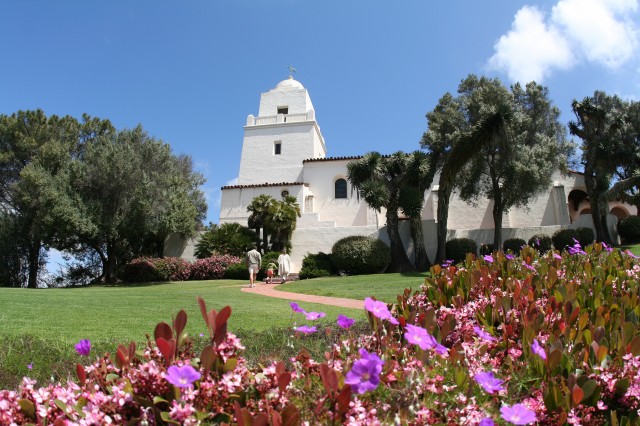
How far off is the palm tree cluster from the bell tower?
8.79 m

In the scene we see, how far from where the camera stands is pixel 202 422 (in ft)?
5.37

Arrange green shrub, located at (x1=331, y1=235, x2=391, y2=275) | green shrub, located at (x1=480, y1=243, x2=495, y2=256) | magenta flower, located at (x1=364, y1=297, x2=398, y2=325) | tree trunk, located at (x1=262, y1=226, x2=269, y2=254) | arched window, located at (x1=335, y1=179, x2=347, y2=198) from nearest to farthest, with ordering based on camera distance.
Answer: magenta flower, located at (x1=364, y1=297, x2=398, y2=325)
green shrub, located at (x1=480, y1=243, x2=495, y2=256)
green shrub, located at (x1=331, y1=235, x2=391, y2=275)
tree trunk, located at (x1=262, y1=226, x2=269, y2=254)
arched window, located at (x1=335, y1=179, x2=347, y2=198)

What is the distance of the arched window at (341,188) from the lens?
1304 inches

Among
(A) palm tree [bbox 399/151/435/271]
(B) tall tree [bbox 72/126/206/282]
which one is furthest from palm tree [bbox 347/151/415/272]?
(B) tall tree [bbox 72/126/206/282]

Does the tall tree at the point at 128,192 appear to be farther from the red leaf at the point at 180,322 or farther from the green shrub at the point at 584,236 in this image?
the red leaf at the point at 180,322

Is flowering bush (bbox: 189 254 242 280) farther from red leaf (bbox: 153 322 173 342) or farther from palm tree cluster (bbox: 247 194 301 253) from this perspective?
red leaf (bbox: 153 322 173 342)

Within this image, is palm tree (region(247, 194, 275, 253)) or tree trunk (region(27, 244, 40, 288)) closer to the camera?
palm tree (region(247, 194, 275, 253))

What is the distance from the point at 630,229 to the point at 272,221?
20251 mm

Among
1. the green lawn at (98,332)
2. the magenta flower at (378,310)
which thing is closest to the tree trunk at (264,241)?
the green lawn at (98,332)

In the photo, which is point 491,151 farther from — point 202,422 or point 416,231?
point 202,422

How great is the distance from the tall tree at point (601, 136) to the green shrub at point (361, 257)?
40.8 feet

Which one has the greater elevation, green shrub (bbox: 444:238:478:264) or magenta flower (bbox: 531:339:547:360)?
green shrub (bbox: 444:238:478:264)

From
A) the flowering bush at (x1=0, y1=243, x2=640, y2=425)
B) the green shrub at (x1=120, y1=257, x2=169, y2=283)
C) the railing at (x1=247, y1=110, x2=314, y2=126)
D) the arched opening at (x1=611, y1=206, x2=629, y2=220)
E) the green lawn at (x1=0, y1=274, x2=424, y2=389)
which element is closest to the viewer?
the flowering bush at (x1=0, y1=243, x2=640, y2=425)

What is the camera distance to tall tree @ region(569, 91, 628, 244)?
2627 cm
